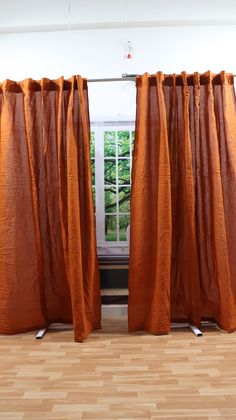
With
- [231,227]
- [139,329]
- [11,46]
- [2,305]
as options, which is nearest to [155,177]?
[231,227]

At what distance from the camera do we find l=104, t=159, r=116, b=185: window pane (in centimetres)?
293

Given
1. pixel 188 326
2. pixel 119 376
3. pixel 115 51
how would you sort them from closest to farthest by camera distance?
pixel 119 376
pixel 188 326
pixel 115 51

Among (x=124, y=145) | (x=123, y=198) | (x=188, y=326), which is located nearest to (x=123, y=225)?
(x=123, y=198)

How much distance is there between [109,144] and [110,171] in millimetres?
230

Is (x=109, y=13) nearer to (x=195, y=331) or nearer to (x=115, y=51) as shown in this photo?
(x=115, y=51)

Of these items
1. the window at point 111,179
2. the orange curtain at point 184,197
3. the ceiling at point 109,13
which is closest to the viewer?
the orange curtain at point 184,197

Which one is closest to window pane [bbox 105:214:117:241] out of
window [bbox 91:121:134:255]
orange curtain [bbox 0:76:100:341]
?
window [bbox 91:121:134:255]

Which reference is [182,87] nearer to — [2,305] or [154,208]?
[154,208]

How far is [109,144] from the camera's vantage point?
2.95 meters

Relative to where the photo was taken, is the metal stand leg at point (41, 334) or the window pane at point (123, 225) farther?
the window pane at point (123, 225)

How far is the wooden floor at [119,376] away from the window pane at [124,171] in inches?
48.4

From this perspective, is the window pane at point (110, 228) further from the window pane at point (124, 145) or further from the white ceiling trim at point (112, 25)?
the white ceiling trim at point (112, 25)

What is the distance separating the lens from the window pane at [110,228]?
9.68 ft

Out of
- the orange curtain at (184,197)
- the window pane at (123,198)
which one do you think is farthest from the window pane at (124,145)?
the orange curtain at (184,197)
